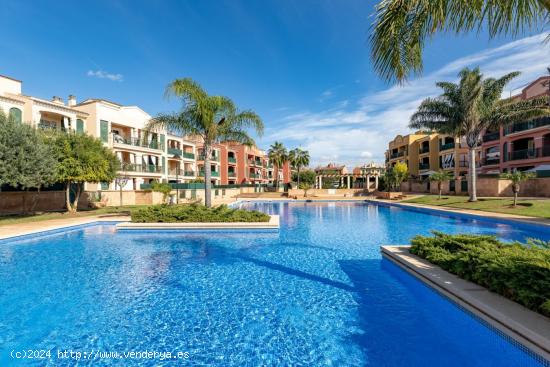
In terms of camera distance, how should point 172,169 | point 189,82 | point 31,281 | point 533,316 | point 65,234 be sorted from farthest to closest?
1. point 172,169
2. point 189,82
3. point 65,234
4. point 31,281
5. point 533,316

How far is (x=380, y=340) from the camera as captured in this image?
465cm

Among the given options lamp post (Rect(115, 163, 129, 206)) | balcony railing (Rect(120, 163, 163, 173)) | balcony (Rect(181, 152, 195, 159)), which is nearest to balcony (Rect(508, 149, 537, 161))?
balcony (Rect(181, 152, 195, 159))

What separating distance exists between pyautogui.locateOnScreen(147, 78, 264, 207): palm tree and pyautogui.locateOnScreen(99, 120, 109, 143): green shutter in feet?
47.8

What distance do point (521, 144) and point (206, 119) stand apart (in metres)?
41.1

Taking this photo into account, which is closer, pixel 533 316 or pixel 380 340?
pixel 533 316

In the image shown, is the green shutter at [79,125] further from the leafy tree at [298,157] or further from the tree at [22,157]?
the leafy tree at [298,157]

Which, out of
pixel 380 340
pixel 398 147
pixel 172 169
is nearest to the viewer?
pixel 380 340

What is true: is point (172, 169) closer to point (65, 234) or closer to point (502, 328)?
point (65, 234)

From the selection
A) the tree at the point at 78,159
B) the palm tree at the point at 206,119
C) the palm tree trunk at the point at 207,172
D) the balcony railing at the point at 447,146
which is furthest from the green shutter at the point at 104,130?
the balcony railing at the point at 447,146

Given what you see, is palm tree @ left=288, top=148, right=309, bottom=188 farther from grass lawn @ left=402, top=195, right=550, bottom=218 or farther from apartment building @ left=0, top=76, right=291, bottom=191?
grass lawn @ left=402, top=195, right=550, bottom=218

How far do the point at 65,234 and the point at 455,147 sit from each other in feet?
165

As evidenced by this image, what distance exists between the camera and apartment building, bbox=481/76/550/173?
29.9 metres

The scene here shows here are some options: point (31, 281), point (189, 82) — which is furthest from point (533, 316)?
point (189, 82)

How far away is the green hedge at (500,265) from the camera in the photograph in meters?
4.31
